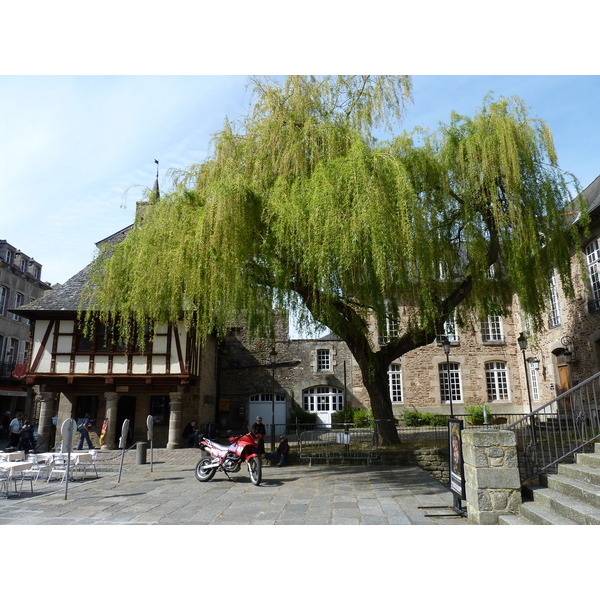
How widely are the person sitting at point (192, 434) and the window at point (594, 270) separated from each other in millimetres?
13597

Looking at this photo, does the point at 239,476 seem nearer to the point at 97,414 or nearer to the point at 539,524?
the point at 539,524

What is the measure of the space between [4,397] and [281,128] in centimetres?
2584

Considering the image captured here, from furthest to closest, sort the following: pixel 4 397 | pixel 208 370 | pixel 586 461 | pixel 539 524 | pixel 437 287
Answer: pixel 4 397 < pixel 208 370 < pixel 437 287 < pixel 586 461 < pixel 539 524

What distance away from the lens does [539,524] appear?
5020mm

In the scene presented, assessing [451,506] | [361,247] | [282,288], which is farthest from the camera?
[282,288]

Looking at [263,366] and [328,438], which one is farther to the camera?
[263,366]

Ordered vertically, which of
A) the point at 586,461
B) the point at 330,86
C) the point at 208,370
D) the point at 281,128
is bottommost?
the point at 586,461

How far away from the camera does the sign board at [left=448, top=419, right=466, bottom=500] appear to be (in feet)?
19.6

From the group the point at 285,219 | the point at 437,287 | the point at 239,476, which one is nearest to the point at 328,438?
the point at 239,476

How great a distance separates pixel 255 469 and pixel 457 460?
420 centimetres

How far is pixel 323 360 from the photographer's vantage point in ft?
77.9

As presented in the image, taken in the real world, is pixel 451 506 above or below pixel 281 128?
below

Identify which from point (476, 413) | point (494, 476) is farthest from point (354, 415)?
point (494, 476)

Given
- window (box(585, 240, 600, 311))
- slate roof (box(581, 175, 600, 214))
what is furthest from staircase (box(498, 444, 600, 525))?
slate roof (box(581, 175, 600, 214))
